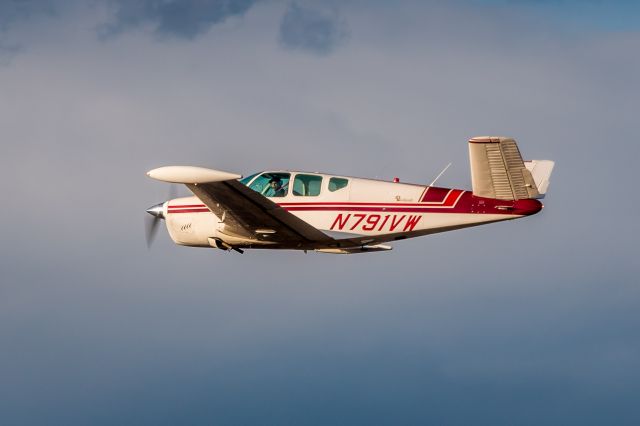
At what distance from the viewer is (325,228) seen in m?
30.9

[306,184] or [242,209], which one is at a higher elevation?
[306,184]

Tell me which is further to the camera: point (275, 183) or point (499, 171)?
point (275, 183)

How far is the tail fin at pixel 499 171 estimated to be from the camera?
28547mm

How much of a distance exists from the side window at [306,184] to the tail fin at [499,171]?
3762mm

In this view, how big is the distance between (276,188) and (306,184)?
709 millimetres

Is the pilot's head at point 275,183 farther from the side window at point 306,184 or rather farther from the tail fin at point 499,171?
the tail fin at point 499,171

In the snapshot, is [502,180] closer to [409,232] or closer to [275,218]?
[409,232]

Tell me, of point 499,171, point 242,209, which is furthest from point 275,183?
point 499,171

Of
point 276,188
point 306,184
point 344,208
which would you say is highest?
point 306,184

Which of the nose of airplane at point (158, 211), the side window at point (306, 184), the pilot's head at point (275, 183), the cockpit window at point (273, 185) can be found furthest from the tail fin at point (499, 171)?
the nose of airplane at point (158, 211)

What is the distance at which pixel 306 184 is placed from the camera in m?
31.1

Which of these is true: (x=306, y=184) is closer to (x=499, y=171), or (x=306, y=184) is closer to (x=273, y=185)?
(x=273, y=185)

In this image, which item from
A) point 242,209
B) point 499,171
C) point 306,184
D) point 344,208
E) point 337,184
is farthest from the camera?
point 306,184

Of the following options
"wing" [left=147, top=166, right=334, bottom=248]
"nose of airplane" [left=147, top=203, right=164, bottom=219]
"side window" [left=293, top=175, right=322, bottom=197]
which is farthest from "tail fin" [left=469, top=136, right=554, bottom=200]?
"nose of airplane" [left=147, top=203, right=164, bottom=219]
